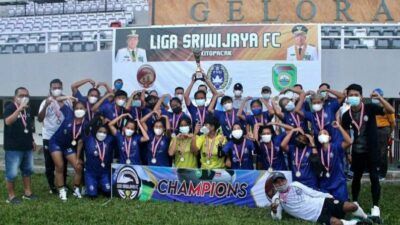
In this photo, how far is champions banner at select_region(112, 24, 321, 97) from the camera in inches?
514

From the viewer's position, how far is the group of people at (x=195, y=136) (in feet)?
25.9

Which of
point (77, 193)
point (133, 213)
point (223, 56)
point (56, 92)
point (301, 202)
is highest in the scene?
point (223, 56)

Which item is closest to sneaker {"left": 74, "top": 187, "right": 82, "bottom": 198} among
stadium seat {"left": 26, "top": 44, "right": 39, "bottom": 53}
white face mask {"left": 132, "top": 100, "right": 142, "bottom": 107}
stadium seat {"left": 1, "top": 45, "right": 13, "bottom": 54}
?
white face mask {"left": 132, "top": 100, "right": 142, "bottom": 107}

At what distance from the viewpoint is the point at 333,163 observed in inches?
310

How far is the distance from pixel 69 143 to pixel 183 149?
1.96m

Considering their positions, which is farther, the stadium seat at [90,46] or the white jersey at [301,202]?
the stadium seat at [90,46]

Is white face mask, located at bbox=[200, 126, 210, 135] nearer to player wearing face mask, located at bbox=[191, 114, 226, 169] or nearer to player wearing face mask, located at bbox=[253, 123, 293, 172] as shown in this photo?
player wearing face mask, located at bbox=[191, 114, 226, 169]

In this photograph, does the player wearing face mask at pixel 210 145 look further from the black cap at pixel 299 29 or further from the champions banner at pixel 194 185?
the black cap at pixel 299 29

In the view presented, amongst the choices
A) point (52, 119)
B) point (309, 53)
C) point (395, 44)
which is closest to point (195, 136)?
point (52, 119)

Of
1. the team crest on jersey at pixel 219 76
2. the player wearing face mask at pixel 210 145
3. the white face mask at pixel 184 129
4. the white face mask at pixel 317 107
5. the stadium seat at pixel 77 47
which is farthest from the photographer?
the stadium seat at pixel 77 47

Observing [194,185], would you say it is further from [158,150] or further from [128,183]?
[128,183]

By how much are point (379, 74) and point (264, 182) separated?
6.81 meters

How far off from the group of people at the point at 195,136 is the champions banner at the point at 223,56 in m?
3.28

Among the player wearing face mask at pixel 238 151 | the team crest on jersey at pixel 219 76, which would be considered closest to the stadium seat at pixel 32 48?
the team crest on jersey at pixel 219 76
